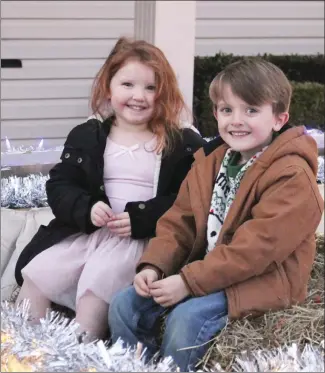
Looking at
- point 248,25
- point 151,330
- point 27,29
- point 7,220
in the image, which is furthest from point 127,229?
point 248,25

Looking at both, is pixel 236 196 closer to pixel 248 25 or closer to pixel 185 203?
pixel 185 203

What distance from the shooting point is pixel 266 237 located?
2057 mm

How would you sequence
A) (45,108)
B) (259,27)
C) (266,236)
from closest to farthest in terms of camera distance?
(266,236) → (45,108) → (259,27)

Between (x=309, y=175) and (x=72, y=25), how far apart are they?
4296 mm

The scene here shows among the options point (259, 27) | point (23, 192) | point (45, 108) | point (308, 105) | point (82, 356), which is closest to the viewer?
point (82, 356)

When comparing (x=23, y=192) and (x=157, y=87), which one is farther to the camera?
(x=23, y=192)

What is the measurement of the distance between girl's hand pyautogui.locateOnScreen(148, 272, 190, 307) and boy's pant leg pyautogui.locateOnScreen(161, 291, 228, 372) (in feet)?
0.09

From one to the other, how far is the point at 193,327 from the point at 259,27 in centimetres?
503

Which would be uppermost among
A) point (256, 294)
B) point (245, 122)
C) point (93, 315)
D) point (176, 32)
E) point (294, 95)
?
point (176, 32)

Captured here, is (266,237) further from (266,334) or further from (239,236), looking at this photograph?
(266,334)

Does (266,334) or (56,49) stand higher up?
(56,49)

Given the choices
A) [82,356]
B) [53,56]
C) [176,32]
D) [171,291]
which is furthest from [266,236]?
[53,56]

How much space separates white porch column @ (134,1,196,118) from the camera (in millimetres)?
4879

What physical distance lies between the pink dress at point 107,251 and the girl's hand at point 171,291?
0.74 feet
